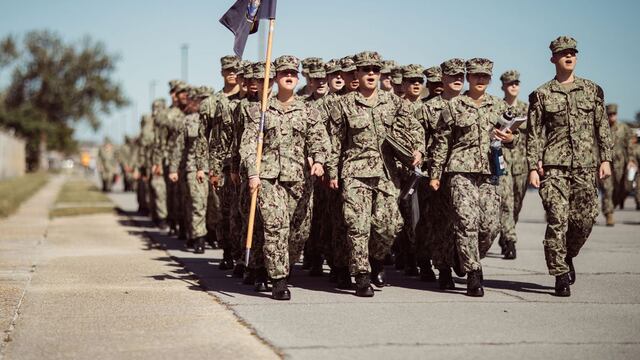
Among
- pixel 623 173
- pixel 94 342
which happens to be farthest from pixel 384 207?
pixel 623 173

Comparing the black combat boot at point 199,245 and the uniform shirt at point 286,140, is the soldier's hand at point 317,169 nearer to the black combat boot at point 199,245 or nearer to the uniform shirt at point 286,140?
the uniform shirt at point 286,140

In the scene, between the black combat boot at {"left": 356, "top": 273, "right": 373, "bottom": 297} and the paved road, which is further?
the black combat boot at {"left": 356, "top": 273, "right": 373, "bottom": 297}

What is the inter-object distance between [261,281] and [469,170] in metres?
2.22

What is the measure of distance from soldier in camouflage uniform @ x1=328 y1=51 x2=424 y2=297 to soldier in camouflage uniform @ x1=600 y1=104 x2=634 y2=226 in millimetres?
11194

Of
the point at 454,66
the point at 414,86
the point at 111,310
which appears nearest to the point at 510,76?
the point at 414,86

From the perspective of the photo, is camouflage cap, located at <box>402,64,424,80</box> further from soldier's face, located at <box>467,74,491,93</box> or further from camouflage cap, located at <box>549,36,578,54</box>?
camouflage cap, located at <box>549,36,578,54</box>

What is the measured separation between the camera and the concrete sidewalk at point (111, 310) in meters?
7.20

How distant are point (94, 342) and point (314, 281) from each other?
405cm

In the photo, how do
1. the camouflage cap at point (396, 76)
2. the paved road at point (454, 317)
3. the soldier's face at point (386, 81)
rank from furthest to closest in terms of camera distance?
the soldier's face at point (386, 81) → the camouflage cap at point (396, 76) → the paved road at point (454, 317)

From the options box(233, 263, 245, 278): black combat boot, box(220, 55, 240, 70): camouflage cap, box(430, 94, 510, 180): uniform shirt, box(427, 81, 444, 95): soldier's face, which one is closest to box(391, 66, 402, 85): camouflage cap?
box(427, 81, 444, 95): soldier's face

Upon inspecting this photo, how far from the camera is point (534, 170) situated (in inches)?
391

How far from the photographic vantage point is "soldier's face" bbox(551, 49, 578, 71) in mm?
9934

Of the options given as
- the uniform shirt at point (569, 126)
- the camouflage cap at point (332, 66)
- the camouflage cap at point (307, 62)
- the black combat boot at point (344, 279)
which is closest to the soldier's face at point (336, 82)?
the camouflage cap at point (332, 66)

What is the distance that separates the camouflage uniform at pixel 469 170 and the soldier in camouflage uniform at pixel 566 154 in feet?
1.56
